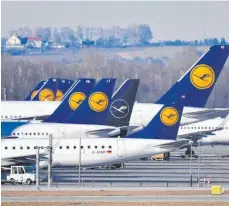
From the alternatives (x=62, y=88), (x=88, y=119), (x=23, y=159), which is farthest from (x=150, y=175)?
(x=62, y=88)

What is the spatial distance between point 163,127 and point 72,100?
25084 mm

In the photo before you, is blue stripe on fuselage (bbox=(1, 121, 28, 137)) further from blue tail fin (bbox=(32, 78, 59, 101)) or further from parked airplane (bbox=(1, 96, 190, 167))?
blue tail fin (bbox=(32, 78, 59, 101))

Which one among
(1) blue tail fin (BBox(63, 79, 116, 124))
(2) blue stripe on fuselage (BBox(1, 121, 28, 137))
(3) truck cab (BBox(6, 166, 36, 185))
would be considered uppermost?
(1) blue tail fin (BBox(63, 79, 116, 124))

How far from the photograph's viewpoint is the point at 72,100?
11219 cm

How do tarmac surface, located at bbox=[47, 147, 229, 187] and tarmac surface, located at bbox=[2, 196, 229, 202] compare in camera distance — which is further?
tarmac surface, located at bbox=[47, 147, 229, 187]

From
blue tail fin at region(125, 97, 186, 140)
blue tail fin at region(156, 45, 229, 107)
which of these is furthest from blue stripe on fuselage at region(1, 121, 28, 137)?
blue tail fin at region(156, 45, 229, 107)

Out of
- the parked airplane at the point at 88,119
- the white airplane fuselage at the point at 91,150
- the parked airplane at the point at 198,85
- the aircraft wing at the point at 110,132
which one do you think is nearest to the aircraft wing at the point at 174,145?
the white airplane fuselage at the point at 91,150

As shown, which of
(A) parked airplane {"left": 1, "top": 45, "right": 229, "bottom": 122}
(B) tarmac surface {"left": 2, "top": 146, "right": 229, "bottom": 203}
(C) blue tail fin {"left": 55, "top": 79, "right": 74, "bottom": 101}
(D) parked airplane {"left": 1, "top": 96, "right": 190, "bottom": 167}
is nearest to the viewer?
(B) tarmac surface {"left": 2, "top": 146, "right": 229, "bottom": 203}

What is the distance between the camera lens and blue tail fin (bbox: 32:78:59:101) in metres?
148

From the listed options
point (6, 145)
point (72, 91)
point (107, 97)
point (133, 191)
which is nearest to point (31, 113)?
point (72, 91)

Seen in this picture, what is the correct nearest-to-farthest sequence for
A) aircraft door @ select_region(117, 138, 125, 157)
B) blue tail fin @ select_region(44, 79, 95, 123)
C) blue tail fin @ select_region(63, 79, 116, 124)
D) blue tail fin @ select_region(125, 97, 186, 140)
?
aircraft door @ select_region(117, 138, 125, 157), blue tail fin @ select_region(125, 97, 186, 140), blue tail fin @ select_region(63, 79, 116, 124), blue tail fin @ select_region(44, 79, 95, 123)

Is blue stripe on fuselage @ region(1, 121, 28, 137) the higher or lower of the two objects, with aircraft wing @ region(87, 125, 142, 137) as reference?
higher

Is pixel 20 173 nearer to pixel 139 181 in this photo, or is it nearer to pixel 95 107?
pixel 139 181

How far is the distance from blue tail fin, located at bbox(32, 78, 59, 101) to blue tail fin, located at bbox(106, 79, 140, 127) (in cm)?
4483
